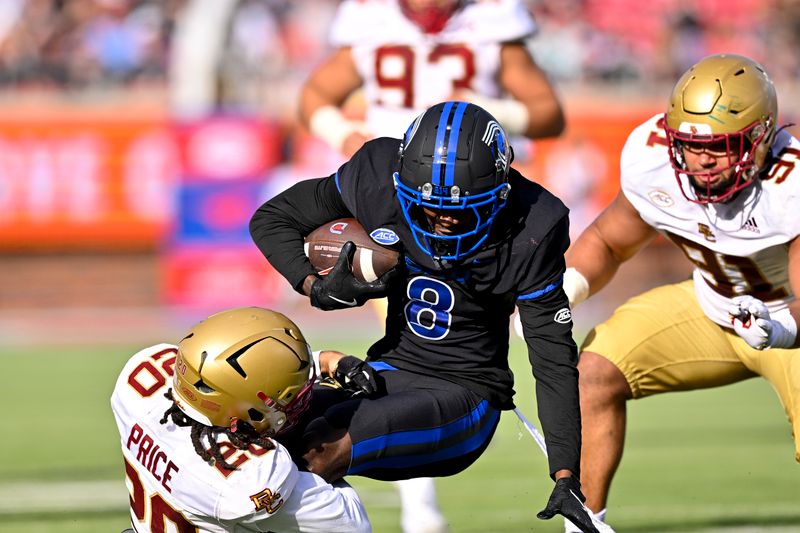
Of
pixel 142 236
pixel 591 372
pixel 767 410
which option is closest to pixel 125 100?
pixel 142 236

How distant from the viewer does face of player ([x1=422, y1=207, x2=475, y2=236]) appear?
3758 mm

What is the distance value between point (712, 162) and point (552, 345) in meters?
0.94

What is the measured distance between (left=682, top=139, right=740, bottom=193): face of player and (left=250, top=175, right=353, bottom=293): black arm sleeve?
1158 millimetres

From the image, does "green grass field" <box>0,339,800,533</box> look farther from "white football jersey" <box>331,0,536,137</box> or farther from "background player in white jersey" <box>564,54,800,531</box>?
"white football jersey" <box>331,0,536,137</box>

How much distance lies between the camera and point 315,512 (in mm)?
3533

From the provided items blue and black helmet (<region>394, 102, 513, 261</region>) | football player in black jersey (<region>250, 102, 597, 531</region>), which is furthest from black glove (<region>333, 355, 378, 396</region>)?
blue and black helmet (<region>394, 102, 513, 261</region>)

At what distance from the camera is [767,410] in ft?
27.8

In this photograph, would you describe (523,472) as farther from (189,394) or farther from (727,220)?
(189,394)

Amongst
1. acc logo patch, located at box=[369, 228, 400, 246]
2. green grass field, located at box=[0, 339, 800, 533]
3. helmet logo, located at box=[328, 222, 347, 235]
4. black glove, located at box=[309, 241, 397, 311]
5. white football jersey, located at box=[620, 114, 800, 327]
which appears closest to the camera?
black glove, located at box=[309, 241, 397, 311]

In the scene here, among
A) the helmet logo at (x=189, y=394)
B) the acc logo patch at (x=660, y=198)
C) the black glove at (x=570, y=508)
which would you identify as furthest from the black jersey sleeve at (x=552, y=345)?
the helmet logo at (x=189, y=394)

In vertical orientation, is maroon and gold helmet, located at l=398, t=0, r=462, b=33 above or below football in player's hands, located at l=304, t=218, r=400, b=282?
above

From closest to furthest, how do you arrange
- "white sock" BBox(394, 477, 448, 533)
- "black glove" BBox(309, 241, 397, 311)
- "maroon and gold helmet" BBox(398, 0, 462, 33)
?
"black glove" BBox(309, 241, 397, 311) → "white sock" BBox(394, 477, 448, 533) → "maroon and gold helmet" BBox(398, 0, 462, 33)

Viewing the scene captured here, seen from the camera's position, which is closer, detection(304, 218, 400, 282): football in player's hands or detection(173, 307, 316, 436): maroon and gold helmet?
detection(173, 307, 316, 436): maroon and gold helmet

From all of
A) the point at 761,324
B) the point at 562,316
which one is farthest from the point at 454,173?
the point at 761,324
